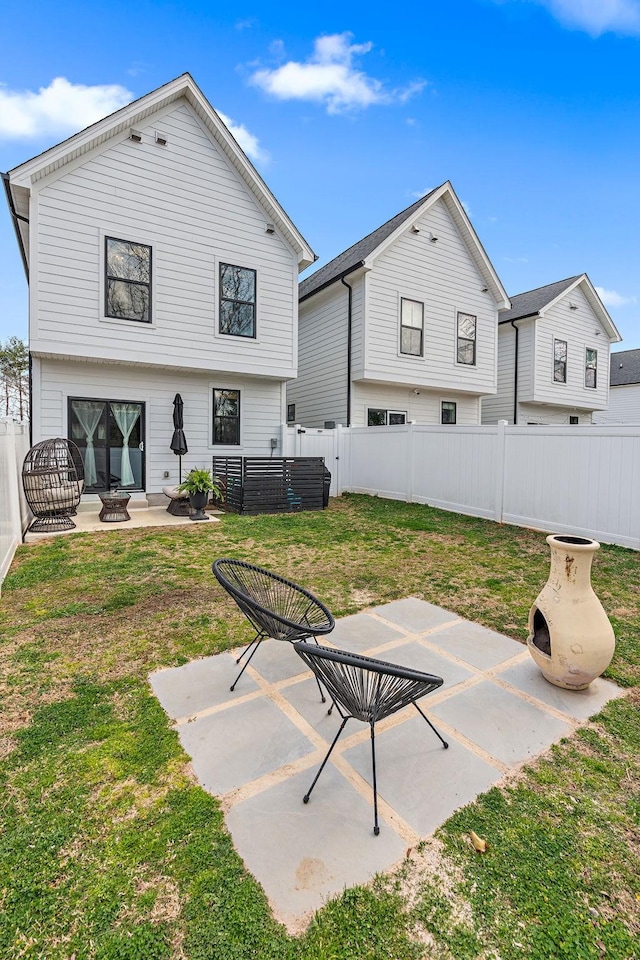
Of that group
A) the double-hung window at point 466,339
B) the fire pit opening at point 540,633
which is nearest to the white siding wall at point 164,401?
the double-hung window at point 466,339

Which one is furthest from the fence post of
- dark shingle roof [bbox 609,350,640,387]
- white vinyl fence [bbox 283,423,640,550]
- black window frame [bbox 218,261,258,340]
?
dark shingle roof [bbox 609,350,640,387]

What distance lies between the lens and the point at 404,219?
42.0ft

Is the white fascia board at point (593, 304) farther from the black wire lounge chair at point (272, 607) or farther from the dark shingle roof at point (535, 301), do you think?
the black wire lounge chair at point (272, 607)

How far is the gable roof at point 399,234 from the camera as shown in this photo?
486 inches

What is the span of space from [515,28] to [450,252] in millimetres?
4862

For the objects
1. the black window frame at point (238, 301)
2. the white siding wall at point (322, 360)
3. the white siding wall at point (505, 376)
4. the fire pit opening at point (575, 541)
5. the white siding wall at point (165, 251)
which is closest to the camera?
the fire pit opening at point (575, 541)

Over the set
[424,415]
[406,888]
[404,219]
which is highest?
[404,219]

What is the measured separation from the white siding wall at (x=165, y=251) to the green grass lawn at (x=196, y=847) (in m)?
6.99

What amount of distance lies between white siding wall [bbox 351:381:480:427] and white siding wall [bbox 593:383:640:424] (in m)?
13.6

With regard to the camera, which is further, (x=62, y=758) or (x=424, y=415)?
(x=424, y=415)

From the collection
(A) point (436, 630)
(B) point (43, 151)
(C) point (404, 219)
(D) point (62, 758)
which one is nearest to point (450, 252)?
(C) point (404, 219)

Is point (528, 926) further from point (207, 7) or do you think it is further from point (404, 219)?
point (207, 7)

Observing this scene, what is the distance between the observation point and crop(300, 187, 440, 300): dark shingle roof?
41.4 feet

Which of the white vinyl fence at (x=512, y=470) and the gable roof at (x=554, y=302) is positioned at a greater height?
the gable roof at (x=554, y=302)
